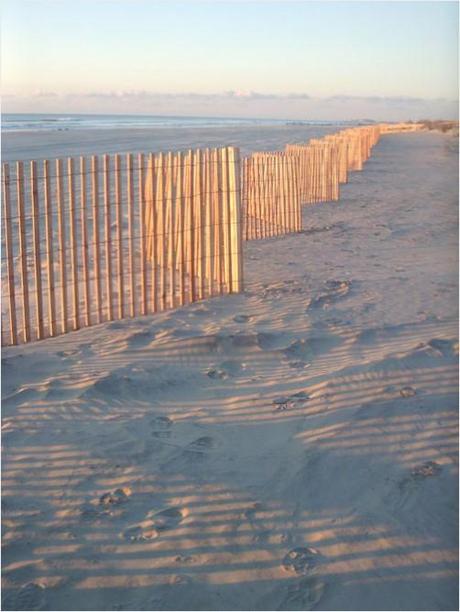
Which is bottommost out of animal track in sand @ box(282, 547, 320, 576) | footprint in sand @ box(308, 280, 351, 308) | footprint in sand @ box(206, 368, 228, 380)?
animal track in sand @ box(282, 547, 320, 576)

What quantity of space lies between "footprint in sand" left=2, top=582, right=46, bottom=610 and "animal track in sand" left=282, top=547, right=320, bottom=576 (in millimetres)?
967

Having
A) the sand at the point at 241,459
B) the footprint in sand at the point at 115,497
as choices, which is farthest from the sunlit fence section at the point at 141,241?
the footprint in sand at the point at 115,497

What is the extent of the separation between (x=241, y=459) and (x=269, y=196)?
6.83 meters

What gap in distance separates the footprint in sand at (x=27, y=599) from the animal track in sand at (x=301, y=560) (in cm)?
97

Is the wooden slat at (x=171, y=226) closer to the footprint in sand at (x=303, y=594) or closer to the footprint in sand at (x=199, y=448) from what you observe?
the footprint in sand at (x=199, y=448)

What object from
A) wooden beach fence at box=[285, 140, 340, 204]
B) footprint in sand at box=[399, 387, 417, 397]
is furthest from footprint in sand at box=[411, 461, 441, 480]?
wooden beach fence at box=[285, 140, 340, 204]

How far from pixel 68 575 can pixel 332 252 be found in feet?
22.5

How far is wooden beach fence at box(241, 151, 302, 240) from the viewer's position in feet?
33.7

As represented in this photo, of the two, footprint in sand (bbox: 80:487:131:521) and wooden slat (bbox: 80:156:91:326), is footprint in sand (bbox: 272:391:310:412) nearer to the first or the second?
footprint in sand (bbox: 80:487:131:521)

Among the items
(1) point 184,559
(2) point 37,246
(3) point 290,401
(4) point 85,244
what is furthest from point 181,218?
(1) point 184,559

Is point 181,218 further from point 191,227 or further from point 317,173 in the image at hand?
point 317,173

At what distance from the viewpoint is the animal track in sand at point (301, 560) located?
318 centimetres

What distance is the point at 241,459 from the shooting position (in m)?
4.11

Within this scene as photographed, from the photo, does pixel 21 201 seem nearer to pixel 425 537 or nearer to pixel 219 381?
pixel 219 381
